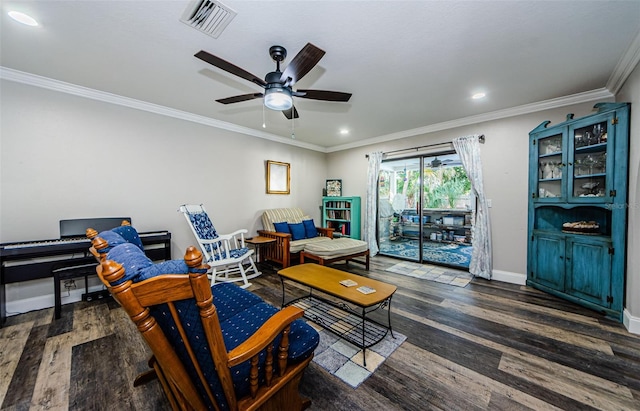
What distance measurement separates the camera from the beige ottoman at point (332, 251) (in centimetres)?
388

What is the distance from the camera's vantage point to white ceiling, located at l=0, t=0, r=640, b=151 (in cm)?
176

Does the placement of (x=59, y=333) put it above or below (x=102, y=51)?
below

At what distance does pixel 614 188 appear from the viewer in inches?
100

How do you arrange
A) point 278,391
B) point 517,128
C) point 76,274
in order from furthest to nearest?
point 517,128, point 76,274, point 278,391

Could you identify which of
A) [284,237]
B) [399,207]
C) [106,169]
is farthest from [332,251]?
[106,169]

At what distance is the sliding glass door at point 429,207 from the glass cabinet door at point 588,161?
4.43ft

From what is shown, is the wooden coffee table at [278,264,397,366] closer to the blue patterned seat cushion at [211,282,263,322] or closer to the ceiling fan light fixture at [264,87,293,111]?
the blue patterned seat cushion at [211,282,263,322]

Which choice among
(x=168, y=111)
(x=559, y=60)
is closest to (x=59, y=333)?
(x=168, y=111)

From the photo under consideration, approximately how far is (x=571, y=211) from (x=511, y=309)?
1.65 metres

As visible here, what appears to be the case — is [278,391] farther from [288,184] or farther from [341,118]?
[288,184]

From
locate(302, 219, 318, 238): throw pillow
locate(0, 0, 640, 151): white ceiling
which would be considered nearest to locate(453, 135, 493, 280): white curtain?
locate(0, 0, 640, 151): white ceiling

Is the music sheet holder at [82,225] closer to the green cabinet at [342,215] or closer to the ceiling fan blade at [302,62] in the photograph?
the ceiling fan blade at [302,62]

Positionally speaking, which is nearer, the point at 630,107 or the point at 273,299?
the point at 630,107

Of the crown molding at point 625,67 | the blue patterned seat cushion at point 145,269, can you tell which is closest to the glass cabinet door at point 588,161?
the crown molding at point 625,67
